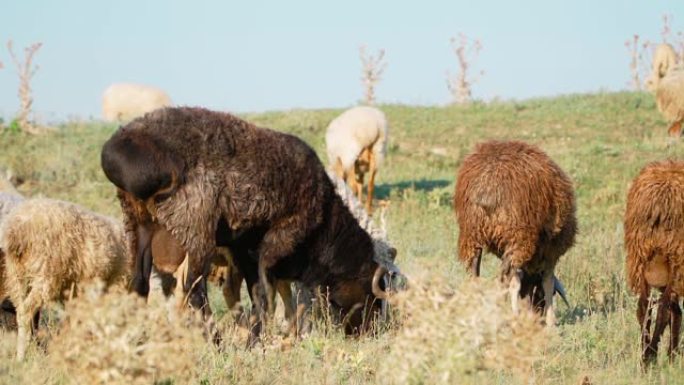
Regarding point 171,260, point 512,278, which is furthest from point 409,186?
point 171,260

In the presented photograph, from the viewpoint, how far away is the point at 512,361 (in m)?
4.65

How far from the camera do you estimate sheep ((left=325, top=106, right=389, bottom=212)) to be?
2042 centimetres

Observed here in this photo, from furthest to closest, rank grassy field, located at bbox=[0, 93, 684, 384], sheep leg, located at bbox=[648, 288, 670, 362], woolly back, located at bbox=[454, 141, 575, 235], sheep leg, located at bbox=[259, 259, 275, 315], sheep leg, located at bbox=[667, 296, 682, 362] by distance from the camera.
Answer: woolly back, located at bbox=[454, 141, 575, 235], sheep leg, located at bbox=[259, 259, 275, 315], sheep leg, located at bbox=[667, 296, 682, 362], sheep leg, located at bbox=[648, 288, 670, 362], grassy field, located at bbox=[0, 93, 684, 384]

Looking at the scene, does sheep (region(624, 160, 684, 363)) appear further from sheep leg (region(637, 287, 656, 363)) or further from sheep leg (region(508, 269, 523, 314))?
sheep leg (region(508, 269, 523, 314))

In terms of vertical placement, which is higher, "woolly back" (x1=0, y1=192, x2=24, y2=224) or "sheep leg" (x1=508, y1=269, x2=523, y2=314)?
"woolly back" (x1=0, y1=192, x2=24, y2=224)

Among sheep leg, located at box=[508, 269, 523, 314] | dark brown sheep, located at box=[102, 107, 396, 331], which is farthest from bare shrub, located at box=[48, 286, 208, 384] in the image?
sheep leg, located at box=[508, 269, 523, 314]

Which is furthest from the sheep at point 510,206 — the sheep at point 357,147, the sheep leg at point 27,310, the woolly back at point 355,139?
the woolly back at point 355,139

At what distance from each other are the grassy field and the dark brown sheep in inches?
24.5

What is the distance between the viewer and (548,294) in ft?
35.2

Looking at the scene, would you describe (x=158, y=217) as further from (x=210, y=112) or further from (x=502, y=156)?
(x=502, y=156)

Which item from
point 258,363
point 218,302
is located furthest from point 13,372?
point 218,302

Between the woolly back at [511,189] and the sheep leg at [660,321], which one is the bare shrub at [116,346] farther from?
the woolly back at [511,189]

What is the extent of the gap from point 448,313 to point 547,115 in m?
22.5

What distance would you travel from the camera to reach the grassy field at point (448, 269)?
468cm
